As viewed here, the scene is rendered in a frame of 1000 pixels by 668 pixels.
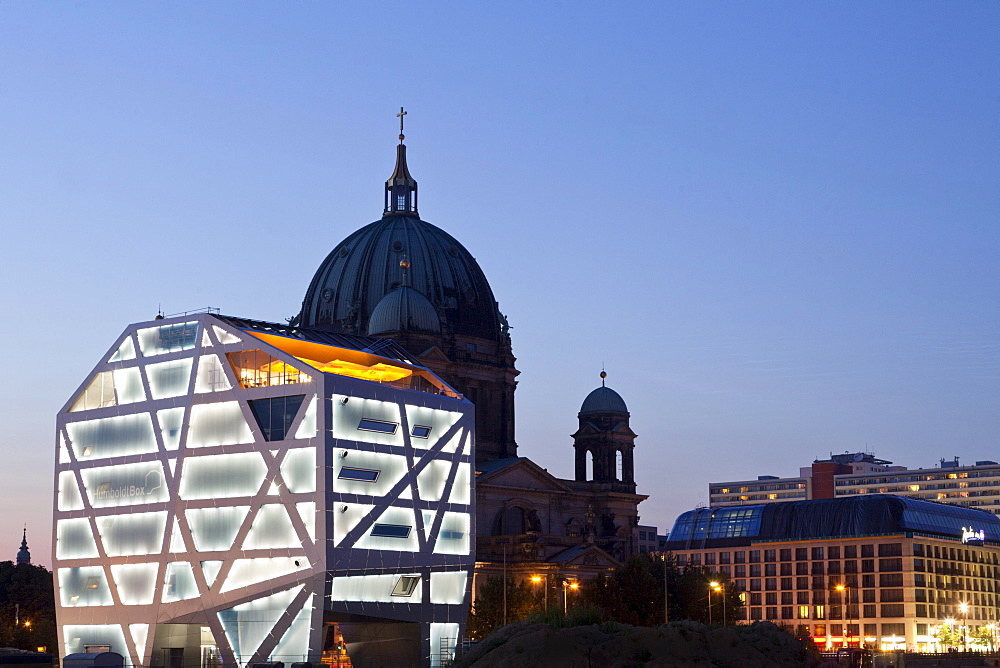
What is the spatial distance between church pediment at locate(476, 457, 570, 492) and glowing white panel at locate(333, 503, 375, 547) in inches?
1490

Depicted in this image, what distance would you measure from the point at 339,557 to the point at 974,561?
11271 centimetres

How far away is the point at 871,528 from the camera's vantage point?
176 m

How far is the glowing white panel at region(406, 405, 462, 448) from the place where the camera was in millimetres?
108438

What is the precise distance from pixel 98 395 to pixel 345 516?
24743mm

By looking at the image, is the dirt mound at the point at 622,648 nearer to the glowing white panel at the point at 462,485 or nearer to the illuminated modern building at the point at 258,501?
the illuminated modern building at the point at 258,501

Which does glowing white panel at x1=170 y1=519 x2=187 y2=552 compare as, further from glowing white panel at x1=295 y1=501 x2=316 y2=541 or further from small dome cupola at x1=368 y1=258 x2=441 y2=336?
small dome cupola at x1=368 y1=258 x2=441 y2=336

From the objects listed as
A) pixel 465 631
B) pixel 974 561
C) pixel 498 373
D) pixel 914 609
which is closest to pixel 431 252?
pixel 498 373

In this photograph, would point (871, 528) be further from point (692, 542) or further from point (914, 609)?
point (692, 542)

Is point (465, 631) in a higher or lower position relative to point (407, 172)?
lower

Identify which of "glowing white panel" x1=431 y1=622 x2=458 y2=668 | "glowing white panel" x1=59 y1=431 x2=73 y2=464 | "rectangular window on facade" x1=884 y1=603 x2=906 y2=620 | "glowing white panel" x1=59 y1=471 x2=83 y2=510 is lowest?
"glowing white panel" x1=431 y1=622 x2=458 y2=668

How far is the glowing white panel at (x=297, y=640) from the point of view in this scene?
322ft

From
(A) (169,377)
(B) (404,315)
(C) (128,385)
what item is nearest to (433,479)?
(A) (169,377)

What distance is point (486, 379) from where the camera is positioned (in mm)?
153625

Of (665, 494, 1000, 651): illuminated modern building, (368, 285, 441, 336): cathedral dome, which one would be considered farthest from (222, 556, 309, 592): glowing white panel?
(665, 494, 1000, 651): illuminated modern building
